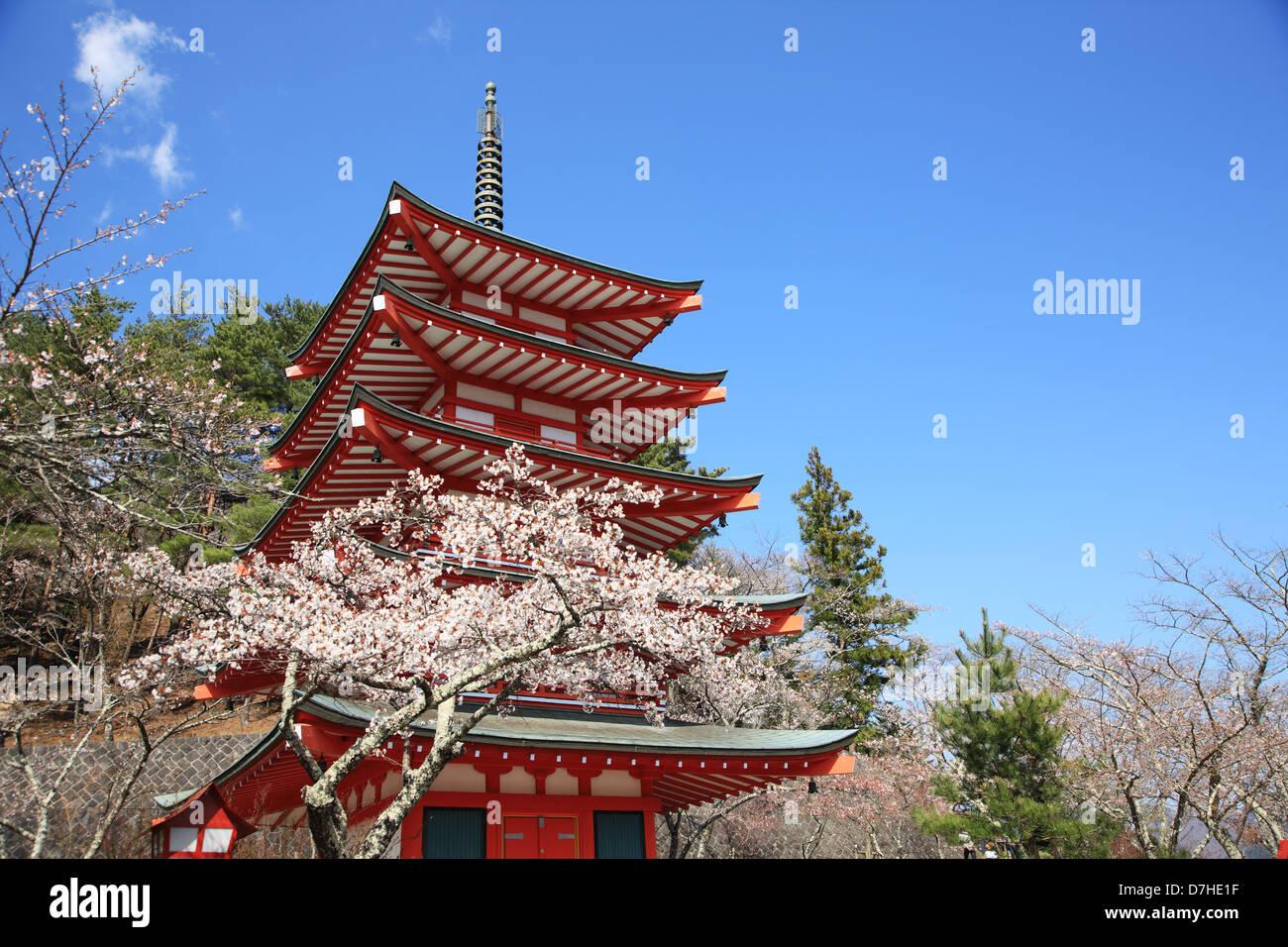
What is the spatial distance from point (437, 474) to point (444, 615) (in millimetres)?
4020

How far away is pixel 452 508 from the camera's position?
12.4 meters

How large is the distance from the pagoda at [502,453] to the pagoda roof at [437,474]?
37 mm

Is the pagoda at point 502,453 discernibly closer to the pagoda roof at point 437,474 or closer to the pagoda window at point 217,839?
the pagoda roof at point 437,474

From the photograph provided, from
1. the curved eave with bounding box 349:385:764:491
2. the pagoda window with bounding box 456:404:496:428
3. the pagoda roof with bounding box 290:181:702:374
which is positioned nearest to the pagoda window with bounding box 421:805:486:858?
the curved eave with bounding box 349:385:764:491

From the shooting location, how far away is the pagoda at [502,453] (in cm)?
1122

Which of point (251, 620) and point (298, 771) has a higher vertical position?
point (251, 620)

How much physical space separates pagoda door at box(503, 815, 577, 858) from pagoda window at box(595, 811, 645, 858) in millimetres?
413

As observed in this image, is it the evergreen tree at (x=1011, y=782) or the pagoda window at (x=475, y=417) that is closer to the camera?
the pagoda window at (x=475, y=417)

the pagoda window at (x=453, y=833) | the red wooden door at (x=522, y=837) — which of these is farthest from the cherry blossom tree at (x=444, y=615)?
the red wooden door at (x=522, y=837)
